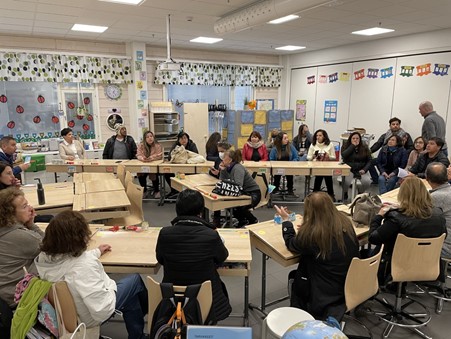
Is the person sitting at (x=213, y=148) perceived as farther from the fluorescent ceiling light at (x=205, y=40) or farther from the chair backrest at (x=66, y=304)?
the chair backrest at (x=66, y=304)

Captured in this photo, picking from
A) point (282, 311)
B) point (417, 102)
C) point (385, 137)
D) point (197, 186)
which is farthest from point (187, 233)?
point (417, 102)

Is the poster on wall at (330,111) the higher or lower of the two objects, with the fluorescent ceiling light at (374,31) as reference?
lower

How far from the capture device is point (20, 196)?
2385mm

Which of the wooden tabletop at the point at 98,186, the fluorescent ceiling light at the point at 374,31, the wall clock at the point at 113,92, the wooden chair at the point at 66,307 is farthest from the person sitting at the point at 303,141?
the wooden chair at the point at 66,307

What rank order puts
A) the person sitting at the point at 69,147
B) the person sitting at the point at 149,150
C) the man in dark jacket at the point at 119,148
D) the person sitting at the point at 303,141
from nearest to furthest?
the person sitting at the point at 69,147 → the person sitting at the point at 149,150 → the man in dark jacket at the point at 119,148 → the person sitting at the point at 303,141

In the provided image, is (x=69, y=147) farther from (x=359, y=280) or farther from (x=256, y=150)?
(x=359, y=280)

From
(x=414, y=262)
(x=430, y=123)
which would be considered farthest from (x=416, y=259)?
(x=430, y=123)

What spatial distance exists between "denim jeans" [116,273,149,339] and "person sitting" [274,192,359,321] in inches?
46.1

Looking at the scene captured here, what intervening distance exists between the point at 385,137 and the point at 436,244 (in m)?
4.91

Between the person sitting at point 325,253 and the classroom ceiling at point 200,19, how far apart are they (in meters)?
2.51

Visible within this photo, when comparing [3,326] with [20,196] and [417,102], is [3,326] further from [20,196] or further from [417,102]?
[417,102]

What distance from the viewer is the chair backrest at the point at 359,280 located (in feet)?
7.25

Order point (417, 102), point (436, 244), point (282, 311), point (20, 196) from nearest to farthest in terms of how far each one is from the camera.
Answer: point (282, 311) < point (20, 196) < point (436, 244) < point (417, 102)

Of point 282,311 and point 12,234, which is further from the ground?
point 12,234
